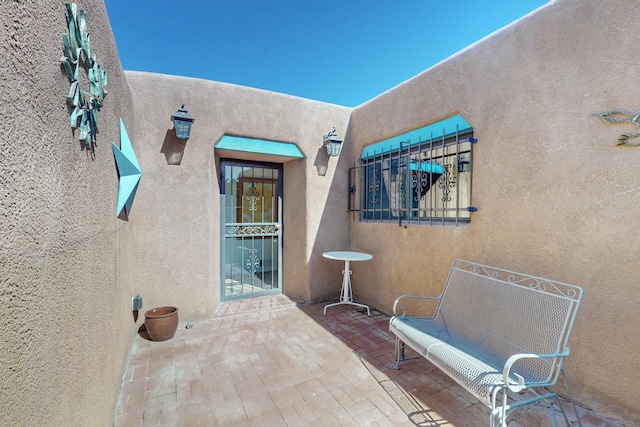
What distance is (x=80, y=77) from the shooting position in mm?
1765

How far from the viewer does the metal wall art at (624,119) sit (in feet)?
7.97

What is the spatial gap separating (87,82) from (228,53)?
5.27 metres

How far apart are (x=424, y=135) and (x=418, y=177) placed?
687 millimetres

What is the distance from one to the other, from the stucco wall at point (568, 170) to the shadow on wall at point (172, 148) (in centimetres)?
436

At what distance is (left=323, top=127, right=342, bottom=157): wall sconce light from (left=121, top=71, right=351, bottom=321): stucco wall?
0.27m

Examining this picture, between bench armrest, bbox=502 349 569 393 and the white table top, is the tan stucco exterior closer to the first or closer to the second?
the white table top

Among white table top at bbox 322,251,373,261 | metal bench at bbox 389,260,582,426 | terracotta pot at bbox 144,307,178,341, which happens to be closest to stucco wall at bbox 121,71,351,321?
terracotta pot at bbox 144,307,178,341

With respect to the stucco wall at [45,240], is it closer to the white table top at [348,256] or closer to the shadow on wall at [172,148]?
the shadow on wall at [172,148]

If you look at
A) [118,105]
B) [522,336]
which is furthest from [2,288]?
[522,336]

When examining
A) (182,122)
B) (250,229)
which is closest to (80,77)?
(182,122)

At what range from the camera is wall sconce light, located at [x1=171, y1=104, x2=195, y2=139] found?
4.36 m

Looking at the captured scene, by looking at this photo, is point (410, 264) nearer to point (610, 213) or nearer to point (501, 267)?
point (501, 267)

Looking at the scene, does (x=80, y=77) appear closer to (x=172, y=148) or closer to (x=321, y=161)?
(x=172, y=148)

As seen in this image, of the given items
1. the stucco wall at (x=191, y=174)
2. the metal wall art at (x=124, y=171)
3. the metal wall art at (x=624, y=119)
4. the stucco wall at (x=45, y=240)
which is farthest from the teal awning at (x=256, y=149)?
the metal wall art at (x=624, y=119)
